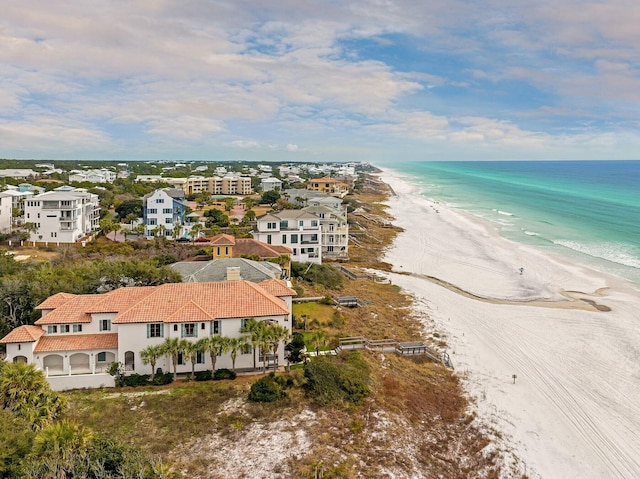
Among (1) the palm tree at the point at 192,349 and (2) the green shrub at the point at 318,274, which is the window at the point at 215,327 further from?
(2) the green shrub at the point at 318,274

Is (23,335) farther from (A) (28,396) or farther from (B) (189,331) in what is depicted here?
(B) (189,331)

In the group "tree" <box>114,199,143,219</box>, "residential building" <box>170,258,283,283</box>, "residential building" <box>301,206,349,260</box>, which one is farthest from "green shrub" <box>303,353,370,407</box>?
"tree" <box>114,199,143,219</box>

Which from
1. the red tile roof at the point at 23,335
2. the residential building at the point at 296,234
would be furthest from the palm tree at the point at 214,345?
→ the residential building at the point at 296,234

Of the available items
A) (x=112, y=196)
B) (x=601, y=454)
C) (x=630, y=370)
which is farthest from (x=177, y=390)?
(x=112, y=196)

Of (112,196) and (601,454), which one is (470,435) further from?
(112,196)

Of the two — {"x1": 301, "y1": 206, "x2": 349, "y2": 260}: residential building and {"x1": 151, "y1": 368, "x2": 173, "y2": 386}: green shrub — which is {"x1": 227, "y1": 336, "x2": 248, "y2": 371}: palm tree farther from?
{"x1": 301, "y1": 206, "x2": 349, "y2": 260}: residential building
